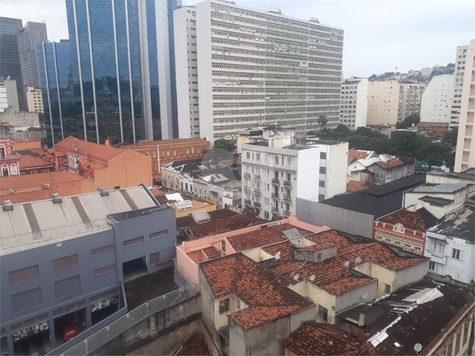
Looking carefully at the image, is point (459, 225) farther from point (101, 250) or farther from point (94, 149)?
point (94, 149)

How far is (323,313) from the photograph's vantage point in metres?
16.5

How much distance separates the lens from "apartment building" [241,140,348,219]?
3550 cm

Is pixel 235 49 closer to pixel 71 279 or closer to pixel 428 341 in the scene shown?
pixel 71 279

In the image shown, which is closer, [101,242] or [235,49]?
[101,242]

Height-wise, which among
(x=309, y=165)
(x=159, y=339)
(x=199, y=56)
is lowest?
(x=159, y=339)

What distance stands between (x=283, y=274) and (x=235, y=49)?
250 feet

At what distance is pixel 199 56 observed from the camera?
8425cm

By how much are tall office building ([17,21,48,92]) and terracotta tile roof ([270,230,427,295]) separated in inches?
6084

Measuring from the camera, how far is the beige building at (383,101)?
12144 cm

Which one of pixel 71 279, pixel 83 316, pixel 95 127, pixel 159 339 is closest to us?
pixel 159 339

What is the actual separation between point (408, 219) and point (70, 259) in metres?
22.5

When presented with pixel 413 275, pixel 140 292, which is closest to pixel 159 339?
pixel 140 292

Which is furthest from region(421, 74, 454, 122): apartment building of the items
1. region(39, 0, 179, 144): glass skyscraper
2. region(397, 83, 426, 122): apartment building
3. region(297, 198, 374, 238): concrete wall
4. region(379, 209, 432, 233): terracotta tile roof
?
region(379, 209, 432, 233): terracotta tile roof

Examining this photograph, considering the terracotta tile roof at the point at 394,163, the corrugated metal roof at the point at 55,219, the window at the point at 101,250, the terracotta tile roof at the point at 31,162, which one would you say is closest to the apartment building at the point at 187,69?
the terracotta tile roof at the point at 31,162
